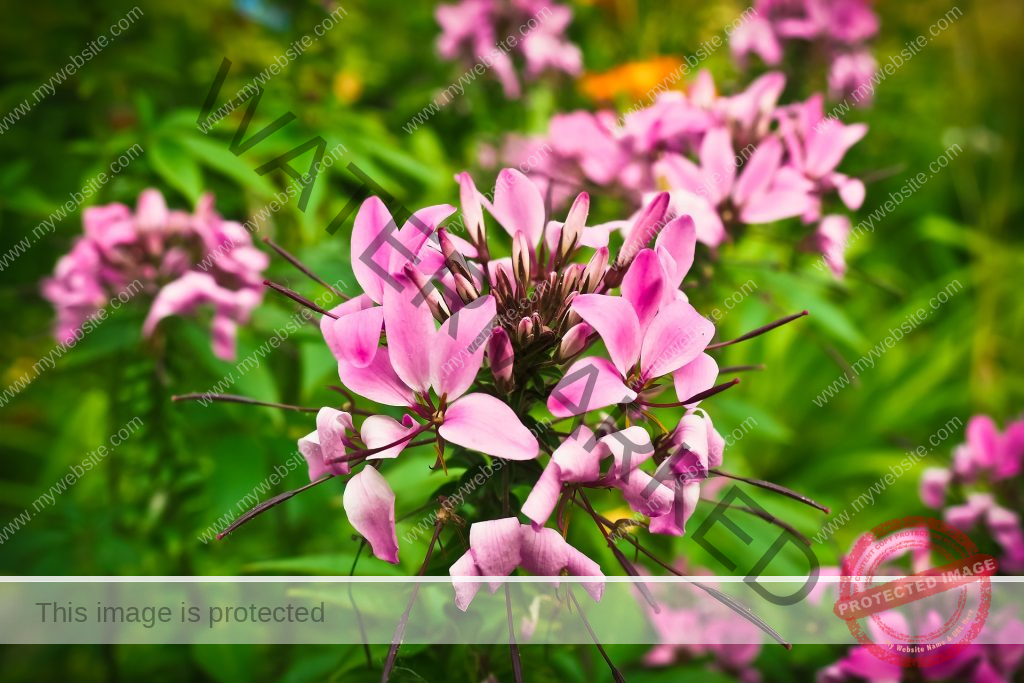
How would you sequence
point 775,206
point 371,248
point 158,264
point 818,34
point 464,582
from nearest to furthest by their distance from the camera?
point 464,582 → point 371,248 → point 775,206 → point 158,264 → point 818,34

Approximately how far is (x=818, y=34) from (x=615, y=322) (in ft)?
5.13

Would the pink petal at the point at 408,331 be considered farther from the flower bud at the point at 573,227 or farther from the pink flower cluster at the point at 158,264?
the pink flower cluster at the point at 158,264

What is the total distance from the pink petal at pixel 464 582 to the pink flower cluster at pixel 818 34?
1.58 meters

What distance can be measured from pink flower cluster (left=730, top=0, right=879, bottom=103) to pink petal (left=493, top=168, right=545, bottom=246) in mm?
1264

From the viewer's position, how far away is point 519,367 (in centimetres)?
70

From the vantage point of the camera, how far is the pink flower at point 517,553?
1.93 ft

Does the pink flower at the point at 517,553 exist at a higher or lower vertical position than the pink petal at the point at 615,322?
lower

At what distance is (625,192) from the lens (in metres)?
1.31

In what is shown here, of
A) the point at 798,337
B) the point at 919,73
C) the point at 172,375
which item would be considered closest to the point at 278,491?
the point at 172,375

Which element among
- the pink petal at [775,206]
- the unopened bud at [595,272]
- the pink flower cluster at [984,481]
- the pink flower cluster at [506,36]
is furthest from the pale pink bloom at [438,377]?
the pink flower cluster at [506,36]

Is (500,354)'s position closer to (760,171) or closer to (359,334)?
(359,334)

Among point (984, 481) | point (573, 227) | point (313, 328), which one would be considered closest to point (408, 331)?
point (573, 227)

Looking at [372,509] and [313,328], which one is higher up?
[372,509]

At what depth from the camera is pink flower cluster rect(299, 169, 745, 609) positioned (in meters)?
0.60
